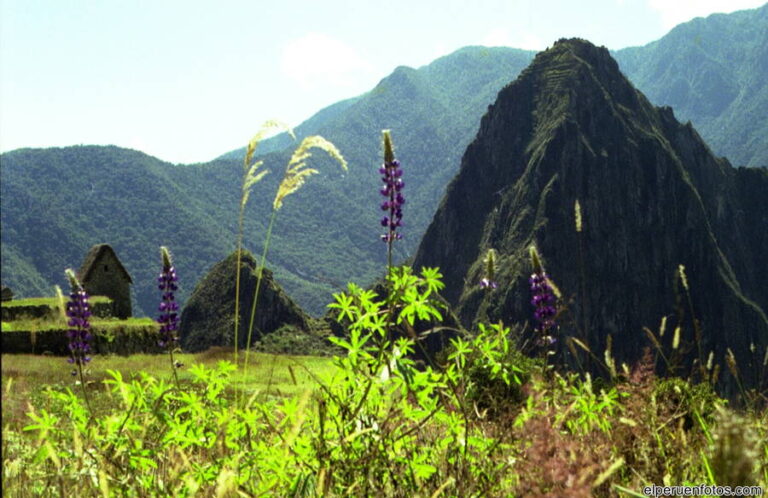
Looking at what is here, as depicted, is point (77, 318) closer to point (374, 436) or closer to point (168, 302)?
point (168, 302)

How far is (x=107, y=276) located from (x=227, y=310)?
50691 mm

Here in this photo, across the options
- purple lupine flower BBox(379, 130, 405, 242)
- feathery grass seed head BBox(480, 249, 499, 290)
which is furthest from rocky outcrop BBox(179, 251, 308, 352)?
purple lupine flower BBox(379, 130, 405, 242)

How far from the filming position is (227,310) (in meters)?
96.2

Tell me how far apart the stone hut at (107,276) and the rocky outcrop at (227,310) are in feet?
121

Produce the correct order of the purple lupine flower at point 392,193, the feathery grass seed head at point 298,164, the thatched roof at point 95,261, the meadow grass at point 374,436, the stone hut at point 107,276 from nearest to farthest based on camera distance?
the meadow grass at point 374,436 < the feathery grass seed head at point 298,164 < the purple lupine flower at point 392,193 < the thatched roof at point 95,261 < the stone hut at point 107,276

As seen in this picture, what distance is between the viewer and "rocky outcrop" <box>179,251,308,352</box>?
91.1 metres

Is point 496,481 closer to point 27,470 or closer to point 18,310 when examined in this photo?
point 27,470

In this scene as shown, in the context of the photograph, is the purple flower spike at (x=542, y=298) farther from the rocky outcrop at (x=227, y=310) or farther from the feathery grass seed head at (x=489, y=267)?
the rocky outcrop at (x=227, y=310)

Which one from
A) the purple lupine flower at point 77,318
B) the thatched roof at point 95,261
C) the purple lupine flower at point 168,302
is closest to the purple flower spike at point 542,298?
the purple lupine flower at point 168,302

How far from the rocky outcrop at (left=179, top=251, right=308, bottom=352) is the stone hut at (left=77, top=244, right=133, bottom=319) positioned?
36.9 m

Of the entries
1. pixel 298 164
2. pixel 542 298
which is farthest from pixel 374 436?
pixel 542 298

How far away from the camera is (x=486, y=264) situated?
414 centimetres

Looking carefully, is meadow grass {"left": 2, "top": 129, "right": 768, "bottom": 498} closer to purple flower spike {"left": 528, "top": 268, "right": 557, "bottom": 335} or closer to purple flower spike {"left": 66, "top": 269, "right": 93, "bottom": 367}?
purple flower spike {"left": 66, "top": 269, "right": 93, "bottom": 367}

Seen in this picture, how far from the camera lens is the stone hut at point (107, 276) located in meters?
45.1
